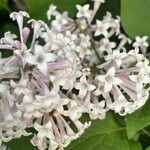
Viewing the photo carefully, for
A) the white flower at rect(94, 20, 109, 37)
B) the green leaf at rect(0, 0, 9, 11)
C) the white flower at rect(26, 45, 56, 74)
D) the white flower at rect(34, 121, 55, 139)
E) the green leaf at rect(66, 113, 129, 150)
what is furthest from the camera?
the green leaf at rect(0, 0, 9, 11)

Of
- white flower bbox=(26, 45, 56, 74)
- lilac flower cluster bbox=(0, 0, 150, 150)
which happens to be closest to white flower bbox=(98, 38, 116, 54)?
lilac flower cluster bbox=(0, 0, 150, 150)

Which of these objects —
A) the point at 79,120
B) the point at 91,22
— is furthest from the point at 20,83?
the point at 91,22

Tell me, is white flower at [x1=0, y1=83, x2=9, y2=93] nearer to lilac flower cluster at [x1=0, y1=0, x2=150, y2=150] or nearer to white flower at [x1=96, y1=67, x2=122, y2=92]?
lilac flower cluster at [x1=0, y1=0, x2=150, y2=150]

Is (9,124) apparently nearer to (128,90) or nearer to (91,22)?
(128,90)

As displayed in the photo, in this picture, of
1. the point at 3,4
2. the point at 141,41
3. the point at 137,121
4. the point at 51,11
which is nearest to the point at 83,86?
the point at 137,121

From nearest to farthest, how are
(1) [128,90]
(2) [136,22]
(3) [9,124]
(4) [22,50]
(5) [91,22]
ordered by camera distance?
(4) [22,50] < (3) [9,124] < (1) [128,90] < (2) [136,22] < (5) [91,22]
